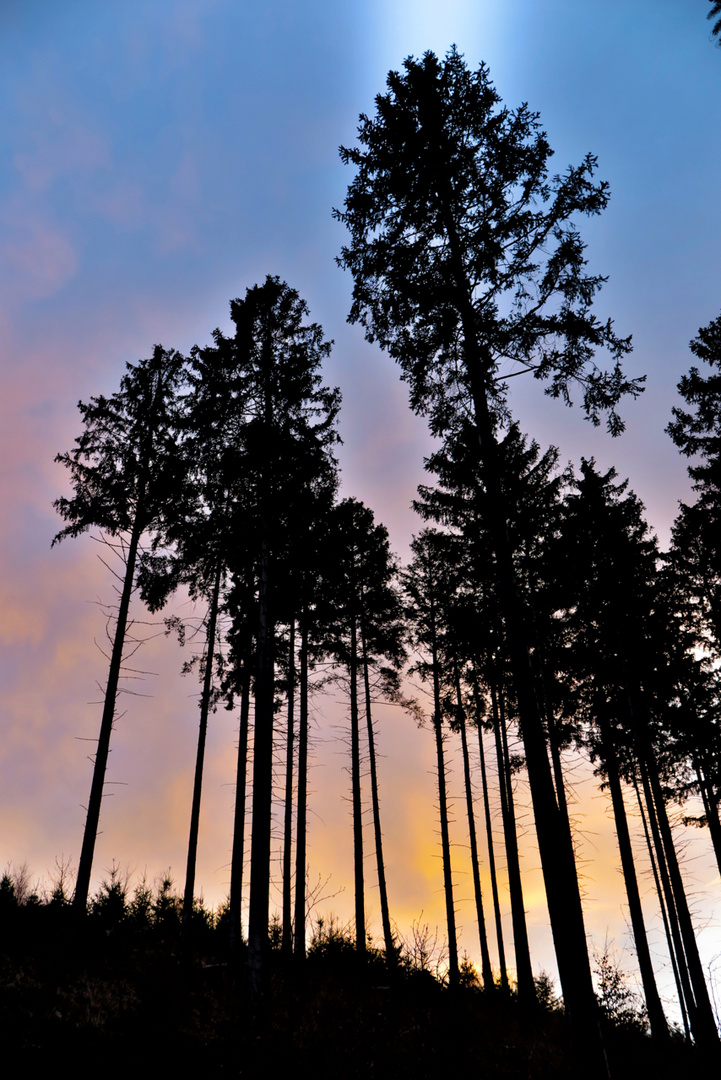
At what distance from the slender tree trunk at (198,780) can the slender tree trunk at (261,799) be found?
3.81 m

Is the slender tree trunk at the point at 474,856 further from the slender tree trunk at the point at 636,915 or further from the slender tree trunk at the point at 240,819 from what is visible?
the slender tree trunk at the point at 240,819

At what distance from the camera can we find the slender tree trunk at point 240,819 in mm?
15726

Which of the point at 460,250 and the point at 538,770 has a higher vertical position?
the point at 460,250

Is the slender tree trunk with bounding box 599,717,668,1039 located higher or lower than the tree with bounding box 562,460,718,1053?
lower

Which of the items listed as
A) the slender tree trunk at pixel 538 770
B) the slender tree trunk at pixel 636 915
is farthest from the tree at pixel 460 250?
the slender tree trunk at pixel 636 915

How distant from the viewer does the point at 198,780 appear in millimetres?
16516

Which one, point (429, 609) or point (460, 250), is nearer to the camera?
point (460, 250)

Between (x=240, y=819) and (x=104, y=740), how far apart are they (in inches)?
222

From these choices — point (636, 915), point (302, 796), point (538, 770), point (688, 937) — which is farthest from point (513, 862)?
point (538, 770)

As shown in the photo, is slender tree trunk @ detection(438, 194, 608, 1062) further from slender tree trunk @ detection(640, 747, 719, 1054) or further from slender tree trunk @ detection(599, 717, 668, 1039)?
slender tree trunk @ detection(599, 717, 668, 1039)

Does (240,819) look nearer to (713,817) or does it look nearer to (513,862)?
(513,862)

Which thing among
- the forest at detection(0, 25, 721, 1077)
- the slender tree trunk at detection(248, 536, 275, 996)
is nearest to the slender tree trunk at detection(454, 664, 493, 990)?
the forest at detection(0, 25, 721, 1077)

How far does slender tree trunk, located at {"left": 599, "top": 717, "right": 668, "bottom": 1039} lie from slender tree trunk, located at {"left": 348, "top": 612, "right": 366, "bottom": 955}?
706 centimetres

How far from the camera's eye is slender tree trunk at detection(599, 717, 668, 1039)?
13.5 meters
